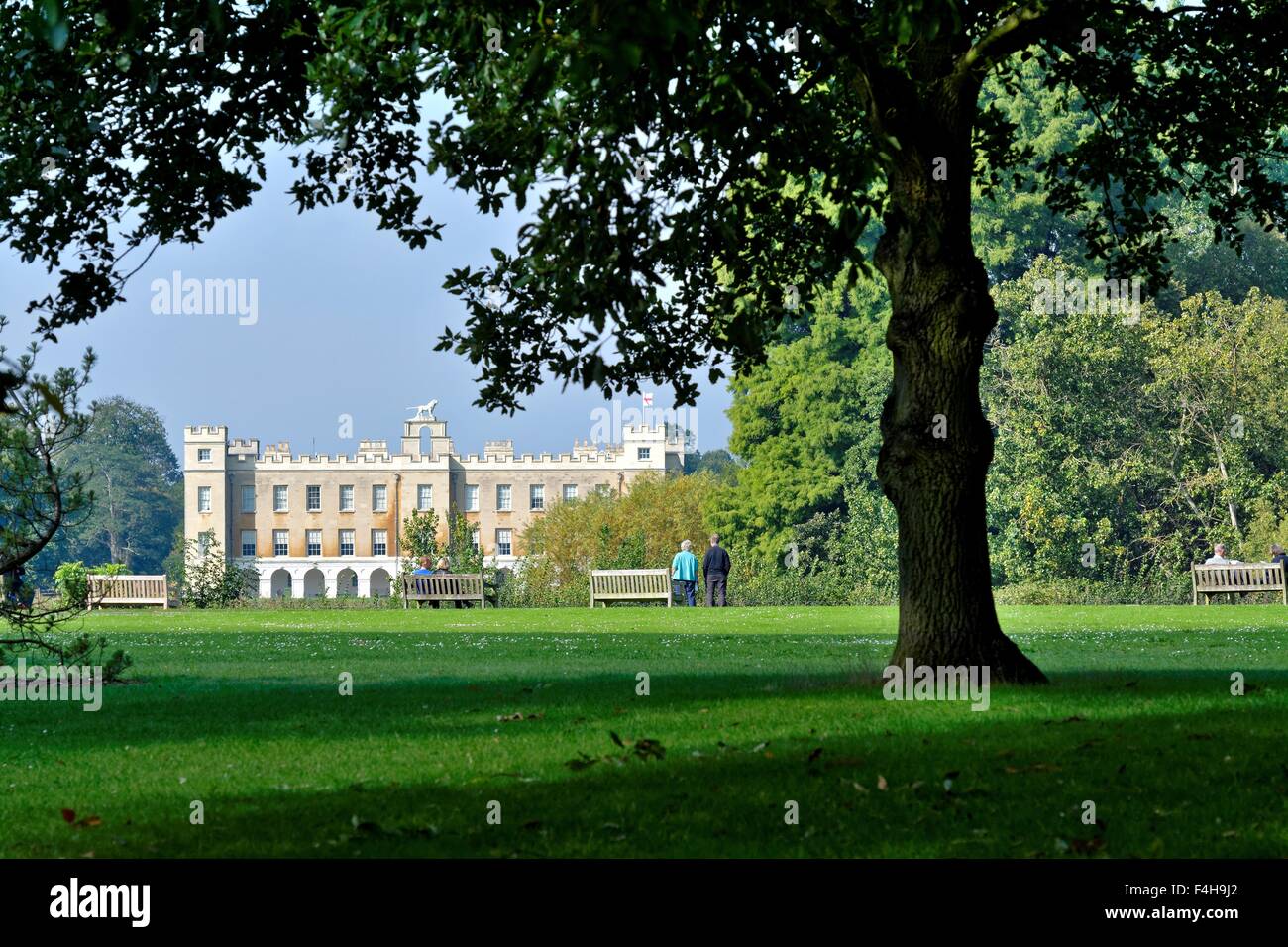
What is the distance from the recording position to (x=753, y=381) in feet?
179

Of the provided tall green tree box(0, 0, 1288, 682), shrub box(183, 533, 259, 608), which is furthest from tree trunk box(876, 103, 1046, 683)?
shrub box(183, 533, 259, 608)

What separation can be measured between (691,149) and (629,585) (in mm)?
26061

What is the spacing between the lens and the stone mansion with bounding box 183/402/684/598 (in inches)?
3812

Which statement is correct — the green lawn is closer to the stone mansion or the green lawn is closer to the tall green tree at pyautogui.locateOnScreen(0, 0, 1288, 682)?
the tall green tree at pyautogui.locateOnScreen(0, 0, 1288, 682)

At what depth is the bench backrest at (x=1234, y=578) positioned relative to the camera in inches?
1200

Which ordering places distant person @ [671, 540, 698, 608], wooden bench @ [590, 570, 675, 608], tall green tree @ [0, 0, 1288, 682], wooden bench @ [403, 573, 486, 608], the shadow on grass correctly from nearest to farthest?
the shadow on grass < tall green tree @ [0, 0, 1288, 682] < wooden bench @ [403, 573, 486, 608] < distant person @ [671, 540, 698, 608] < wooden bench @ [590, 570, 675, 608]

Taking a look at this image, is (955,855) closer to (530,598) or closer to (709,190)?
A: (709,190)

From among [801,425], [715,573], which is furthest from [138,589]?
[801,425]
